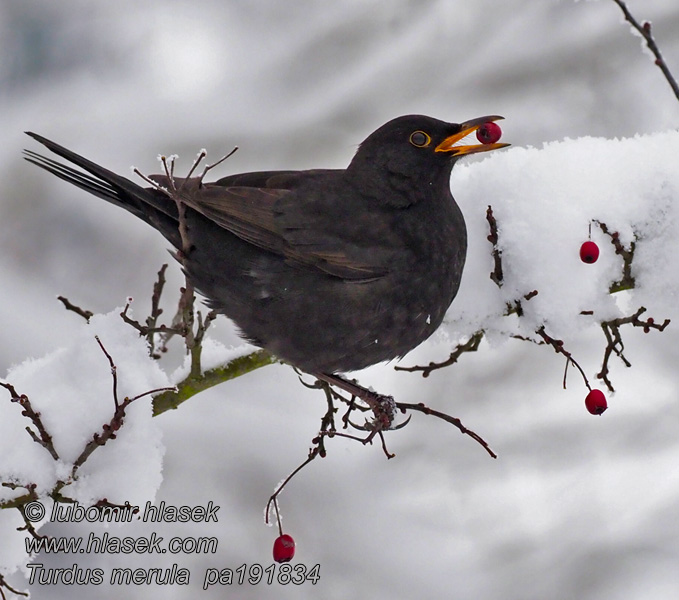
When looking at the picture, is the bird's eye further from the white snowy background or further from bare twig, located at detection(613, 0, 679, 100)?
bare twig, located at detection(613, 0, 679, 100)

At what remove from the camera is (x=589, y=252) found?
300cm

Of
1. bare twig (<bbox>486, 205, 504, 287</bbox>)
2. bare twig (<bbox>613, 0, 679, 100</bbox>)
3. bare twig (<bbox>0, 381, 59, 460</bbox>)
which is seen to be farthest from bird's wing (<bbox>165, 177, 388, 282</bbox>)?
bare twig (<bbox>613, 0, 679, 100</bbox>)

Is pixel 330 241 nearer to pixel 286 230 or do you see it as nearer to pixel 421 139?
pixel 286 230

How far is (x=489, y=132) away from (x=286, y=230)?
93 cm

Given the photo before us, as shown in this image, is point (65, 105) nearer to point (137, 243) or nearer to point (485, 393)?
point (137, 243)

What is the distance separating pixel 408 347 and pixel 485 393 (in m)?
2.40

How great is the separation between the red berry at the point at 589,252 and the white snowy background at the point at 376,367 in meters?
0.64

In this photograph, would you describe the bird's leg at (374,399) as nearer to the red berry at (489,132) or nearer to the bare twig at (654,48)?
the red berry at (489,132)

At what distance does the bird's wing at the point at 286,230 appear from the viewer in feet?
10.9

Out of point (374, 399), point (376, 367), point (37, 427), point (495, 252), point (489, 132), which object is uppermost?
point (376, 367)

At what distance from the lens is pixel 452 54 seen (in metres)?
6.39

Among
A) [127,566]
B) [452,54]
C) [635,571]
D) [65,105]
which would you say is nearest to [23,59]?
[65,105]

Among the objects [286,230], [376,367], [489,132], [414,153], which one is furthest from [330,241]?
[376,367]

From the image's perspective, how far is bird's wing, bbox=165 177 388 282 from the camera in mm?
3332
